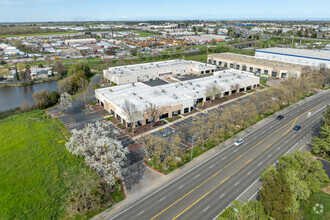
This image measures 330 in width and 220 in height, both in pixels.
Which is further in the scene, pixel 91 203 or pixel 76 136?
pixel 76 136

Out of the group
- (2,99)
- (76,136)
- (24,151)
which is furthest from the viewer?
(2,99)

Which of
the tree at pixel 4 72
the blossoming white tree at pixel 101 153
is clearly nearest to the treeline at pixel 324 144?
the blossoming white tree at pixel 101 153

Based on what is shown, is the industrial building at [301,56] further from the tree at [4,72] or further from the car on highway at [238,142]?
the tree at [4,72]

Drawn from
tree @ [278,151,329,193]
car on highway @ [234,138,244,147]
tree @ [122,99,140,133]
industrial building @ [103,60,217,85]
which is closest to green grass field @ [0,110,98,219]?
tree @ [122,99,140,133]

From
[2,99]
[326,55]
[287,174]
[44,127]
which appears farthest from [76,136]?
[326,55]

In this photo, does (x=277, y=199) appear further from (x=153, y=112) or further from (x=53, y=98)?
(x=53, y=98)

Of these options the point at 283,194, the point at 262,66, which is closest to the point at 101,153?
the point at 283,194

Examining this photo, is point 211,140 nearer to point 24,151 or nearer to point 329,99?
point 24,151

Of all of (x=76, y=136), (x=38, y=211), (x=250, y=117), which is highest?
(x=76, y=136)
